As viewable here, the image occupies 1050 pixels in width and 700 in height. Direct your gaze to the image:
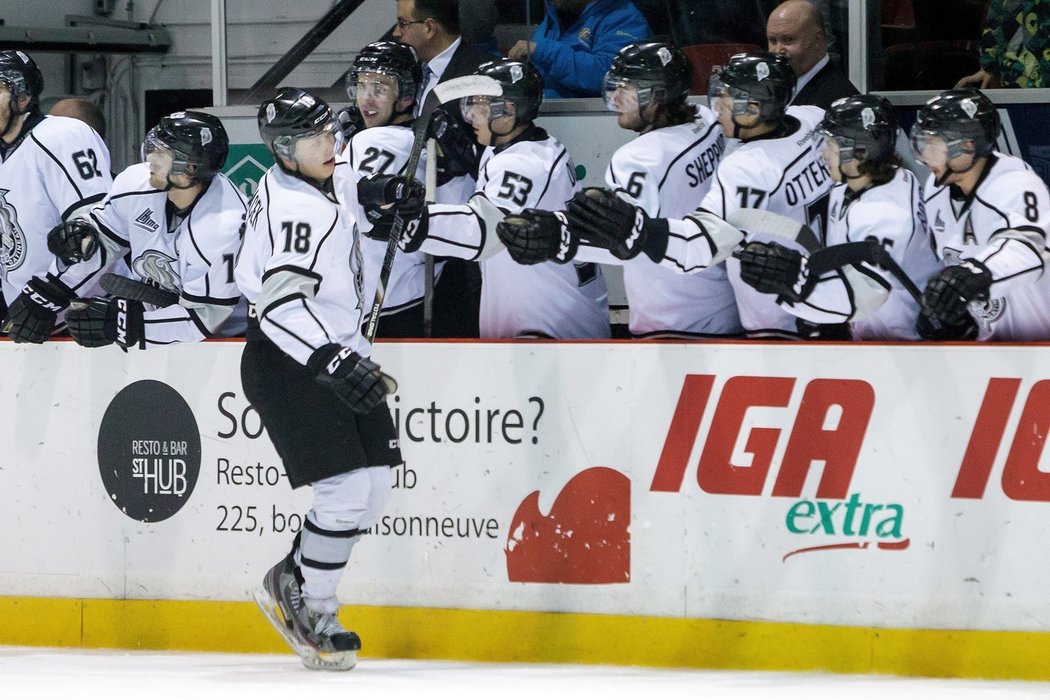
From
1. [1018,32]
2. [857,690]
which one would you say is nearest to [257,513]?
[857,690]

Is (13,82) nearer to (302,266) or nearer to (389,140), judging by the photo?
(389,140)

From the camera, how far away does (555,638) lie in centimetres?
420

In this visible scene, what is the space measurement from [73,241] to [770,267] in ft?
6.24

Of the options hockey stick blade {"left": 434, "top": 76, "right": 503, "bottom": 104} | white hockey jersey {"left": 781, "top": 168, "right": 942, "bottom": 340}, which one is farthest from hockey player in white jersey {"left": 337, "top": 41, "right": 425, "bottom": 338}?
white hockey jersey {"left": 781, "top": 168, "right": 942, "bottom": 340}

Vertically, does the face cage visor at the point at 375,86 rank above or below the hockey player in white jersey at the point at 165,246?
above

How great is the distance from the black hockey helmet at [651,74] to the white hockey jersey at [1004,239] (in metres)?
0.70

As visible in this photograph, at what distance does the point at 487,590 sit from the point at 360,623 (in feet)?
1.18

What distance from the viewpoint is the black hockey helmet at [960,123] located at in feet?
12.8

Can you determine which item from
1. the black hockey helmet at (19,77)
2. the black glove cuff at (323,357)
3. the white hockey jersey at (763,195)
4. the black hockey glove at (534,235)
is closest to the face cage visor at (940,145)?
the white hockey jersey at (763,195)

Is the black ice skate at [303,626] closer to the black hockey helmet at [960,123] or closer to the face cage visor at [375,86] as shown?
the face cage visor at [375,86]

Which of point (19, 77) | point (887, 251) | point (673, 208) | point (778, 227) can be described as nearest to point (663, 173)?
point (673, 208)

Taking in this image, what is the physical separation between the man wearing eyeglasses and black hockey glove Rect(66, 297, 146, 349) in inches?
32.5

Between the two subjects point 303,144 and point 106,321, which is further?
point 106,321

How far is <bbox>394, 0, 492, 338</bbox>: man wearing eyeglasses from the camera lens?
464cm
